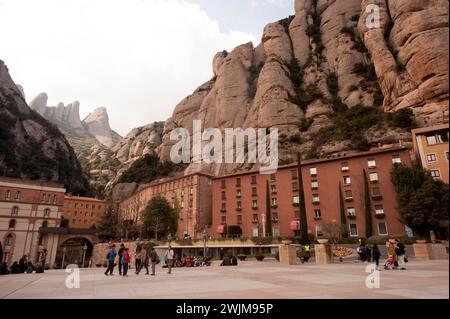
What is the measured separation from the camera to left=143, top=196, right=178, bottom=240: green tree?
201 ft

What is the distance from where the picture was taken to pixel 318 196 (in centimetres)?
4712

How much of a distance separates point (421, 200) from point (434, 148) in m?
11.5

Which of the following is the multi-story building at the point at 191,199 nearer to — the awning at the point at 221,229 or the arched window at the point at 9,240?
the awning at the point at 221,229

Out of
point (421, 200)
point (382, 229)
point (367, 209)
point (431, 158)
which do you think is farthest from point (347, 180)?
point (421, 200)

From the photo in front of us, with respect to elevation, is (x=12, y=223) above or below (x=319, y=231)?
above

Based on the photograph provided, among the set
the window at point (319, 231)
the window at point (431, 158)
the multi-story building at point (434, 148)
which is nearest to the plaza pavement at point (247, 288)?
the window at point (319, 231)

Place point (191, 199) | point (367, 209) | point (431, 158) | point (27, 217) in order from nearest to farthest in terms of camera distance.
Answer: point (431, 158), point (367, 209), point (27, 217), point (191, 199)

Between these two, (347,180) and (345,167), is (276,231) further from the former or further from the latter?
(345,167)

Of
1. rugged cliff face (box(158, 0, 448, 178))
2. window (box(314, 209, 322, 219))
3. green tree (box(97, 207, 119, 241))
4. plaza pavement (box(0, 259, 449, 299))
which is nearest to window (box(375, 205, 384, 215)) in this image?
window (box(314, 209, 322, 219))

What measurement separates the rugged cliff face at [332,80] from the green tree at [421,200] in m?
16.0
